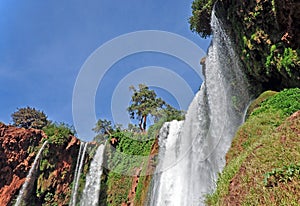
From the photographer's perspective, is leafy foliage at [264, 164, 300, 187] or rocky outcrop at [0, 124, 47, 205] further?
rocky outcrop at [0, 124, 47, 205]

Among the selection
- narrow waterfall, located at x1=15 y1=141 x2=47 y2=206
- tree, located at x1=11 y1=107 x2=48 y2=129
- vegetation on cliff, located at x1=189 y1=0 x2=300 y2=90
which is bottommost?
narrow waterfall, located at x1=15 y1=141 x2=47 y2=206

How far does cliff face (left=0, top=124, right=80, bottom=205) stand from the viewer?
17.3 meters

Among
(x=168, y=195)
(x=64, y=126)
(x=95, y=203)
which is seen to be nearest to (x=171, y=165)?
(x=168, y=195)

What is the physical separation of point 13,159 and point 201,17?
15.1 m

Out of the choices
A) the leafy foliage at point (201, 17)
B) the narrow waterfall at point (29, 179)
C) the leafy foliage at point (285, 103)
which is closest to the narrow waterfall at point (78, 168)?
the narrow waterfall at point (29, 179)

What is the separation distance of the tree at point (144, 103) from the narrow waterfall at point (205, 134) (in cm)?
1415

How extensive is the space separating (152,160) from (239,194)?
507 inches

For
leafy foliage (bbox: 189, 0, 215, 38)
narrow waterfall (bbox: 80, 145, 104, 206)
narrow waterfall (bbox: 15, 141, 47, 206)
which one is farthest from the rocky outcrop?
leafy foliage (bbox: 189, 0, 215, 38)

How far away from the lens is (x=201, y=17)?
17.3m

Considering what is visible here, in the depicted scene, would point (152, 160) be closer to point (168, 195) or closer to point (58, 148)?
point (168, 195)

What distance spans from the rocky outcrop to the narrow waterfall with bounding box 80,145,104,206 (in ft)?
13.1

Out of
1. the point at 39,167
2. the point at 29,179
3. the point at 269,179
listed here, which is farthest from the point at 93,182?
the point at 269,179

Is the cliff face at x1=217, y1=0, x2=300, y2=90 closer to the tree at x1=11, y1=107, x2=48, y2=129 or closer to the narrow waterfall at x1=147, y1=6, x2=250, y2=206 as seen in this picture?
the narrow waterfall at x1=147, y1=6, x2=250, y2=206

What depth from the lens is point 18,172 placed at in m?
17.7
